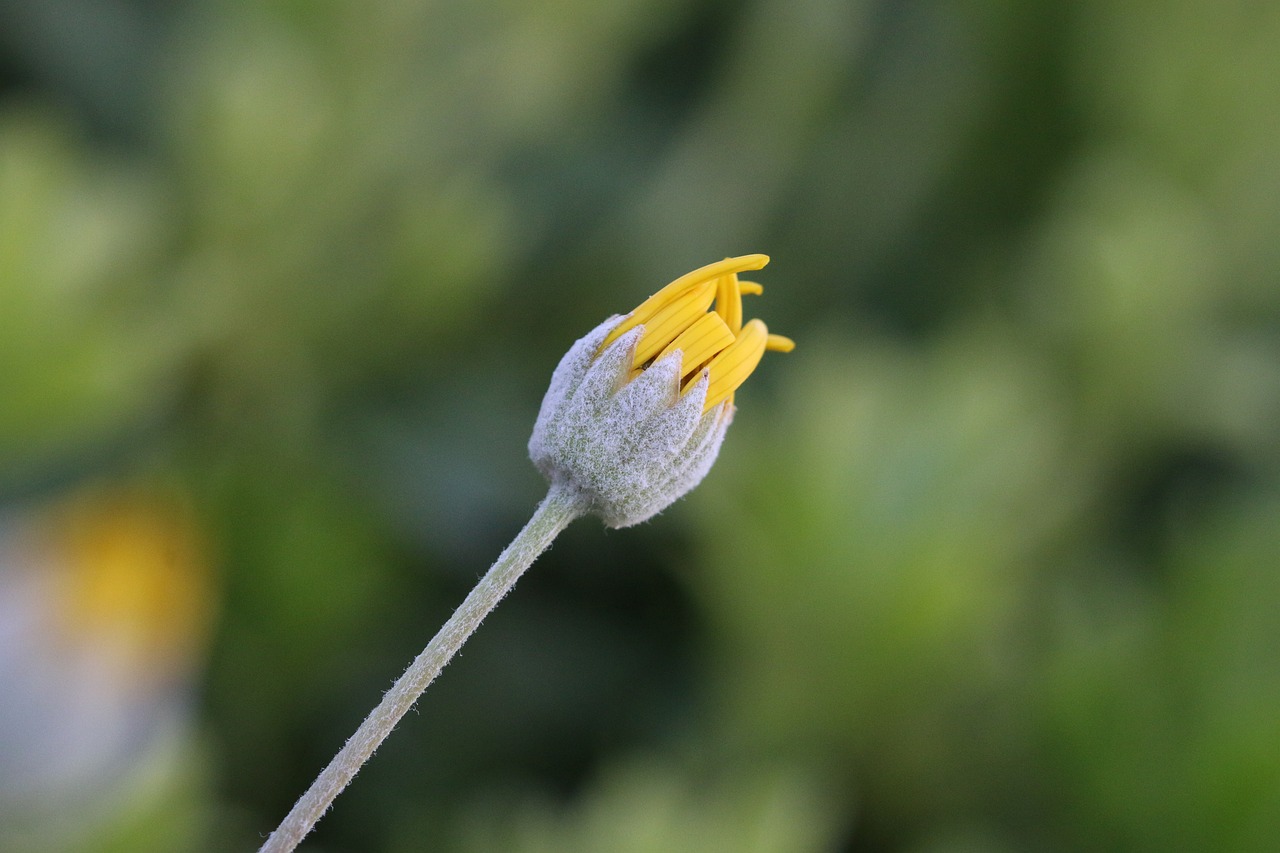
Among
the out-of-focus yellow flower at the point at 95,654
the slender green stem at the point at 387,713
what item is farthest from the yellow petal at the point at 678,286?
the out-of-focus yellow flower at the point at 95,654

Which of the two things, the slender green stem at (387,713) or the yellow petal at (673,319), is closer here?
the slender green stem at (387,713)

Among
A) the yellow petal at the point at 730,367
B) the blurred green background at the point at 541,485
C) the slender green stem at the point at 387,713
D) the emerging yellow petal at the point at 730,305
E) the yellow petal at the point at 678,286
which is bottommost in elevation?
the blurred green background at the point at 541,485

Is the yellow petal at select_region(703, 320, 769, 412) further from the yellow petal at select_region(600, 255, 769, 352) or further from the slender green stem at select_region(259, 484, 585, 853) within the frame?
the slender green stem at select_region(259, 484, 585, 853)

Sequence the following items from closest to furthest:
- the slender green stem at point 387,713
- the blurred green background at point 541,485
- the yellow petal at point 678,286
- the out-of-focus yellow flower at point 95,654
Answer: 1. the slender green stem at point 387,713
2. the yellow petal at point 678,286
3. the out-of-focus yellow flower at point 95,654
4. the blurred green background at point 541,485

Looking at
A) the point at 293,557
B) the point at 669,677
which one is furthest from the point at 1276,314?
the point at 293,557

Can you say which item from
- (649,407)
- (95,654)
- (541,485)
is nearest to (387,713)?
(649,407)

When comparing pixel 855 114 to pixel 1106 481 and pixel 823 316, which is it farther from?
pixel 1106 481

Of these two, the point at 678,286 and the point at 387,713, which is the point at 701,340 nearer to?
the point at 678,286

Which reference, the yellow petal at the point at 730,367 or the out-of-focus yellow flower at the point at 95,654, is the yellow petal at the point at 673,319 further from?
the out-of-focus yellow flower at the point at 95,654
